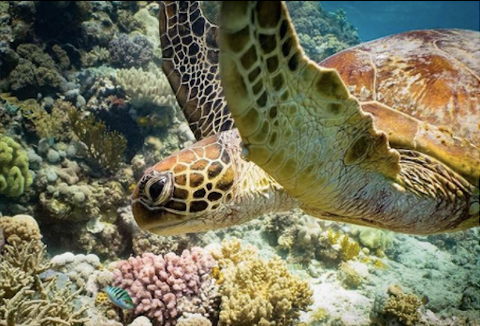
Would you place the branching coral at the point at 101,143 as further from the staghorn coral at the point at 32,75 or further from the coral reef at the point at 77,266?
the coral reef at the point at 77,266

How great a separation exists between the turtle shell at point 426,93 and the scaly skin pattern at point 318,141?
5 cm

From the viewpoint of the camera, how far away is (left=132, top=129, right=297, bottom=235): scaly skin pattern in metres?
1.70

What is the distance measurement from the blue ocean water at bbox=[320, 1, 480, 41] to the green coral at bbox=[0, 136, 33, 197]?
1895 inches

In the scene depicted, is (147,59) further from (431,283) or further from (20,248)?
(431,283)

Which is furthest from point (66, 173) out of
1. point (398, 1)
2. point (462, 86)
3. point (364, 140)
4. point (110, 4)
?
point (398, 1)

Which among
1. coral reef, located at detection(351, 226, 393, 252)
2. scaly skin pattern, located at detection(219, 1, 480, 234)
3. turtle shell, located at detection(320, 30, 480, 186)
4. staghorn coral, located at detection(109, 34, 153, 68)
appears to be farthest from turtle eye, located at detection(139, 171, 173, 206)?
staghorn coral, located at detection(109, 34, 153, 68)

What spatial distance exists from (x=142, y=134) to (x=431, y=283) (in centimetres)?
510

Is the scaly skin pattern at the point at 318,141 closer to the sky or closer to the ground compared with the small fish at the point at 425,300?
closer to the sky

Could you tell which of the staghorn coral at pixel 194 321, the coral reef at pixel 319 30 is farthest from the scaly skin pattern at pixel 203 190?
the coral reef at pixel 319 30

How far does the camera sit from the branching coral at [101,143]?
16.0 feet

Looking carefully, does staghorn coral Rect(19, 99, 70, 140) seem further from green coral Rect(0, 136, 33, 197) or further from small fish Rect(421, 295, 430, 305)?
small fish Rect(421, 295, 430, 305)

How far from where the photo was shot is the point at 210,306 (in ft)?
9.93

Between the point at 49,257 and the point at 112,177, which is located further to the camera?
the point at 112,177

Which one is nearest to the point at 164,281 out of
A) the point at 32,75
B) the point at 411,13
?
the point at 32,75
